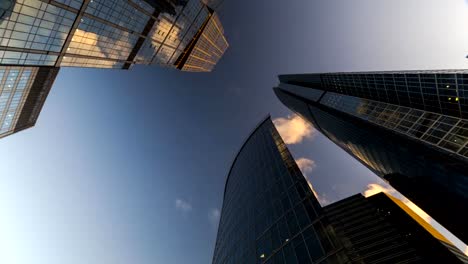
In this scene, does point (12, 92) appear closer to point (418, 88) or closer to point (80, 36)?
point (80, 36)

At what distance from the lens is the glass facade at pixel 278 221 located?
2803 cm

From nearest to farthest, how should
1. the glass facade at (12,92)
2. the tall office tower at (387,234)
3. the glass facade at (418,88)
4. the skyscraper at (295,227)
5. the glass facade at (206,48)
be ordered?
the skyscraper at (295,227)
the tall office tower at (387,234)
the glass facade at (418,88)
the glass facade at (12,92)
the glass facade at (206,48)

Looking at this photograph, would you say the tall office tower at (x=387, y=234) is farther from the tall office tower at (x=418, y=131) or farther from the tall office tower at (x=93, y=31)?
the tall office tower at (x=93, y=31)

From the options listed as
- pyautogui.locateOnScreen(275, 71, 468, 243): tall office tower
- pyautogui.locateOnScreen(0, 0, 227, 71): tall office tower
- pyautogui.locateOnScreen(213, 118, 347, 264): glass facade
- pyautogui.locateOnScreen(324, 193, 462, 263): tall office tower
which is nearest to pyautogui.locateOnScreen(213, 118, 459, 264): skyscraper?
pyautogui.locateOnScreen(213, 118, 347, 264): glass facade

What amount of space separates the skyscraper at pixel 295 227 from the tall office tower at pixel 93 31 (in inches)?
1810

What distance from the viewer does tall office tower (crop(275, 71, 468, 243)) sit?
56719 mm

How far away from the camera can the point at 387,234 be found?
5269cm

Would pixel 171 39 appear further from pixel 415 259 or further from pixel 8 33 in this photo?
pixel 415 259

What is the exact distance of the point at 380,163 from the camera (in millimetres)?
92250

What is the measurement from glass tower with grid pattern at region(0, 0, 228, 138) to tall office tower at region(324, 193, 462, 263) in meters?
55.3

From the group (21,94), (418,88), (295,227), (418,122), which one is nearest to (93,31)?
(21,94)

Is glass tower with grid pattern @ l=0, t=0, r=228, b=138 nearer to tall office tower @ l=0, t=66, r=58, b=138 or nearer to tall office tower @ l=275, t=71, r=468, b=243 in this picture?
tall office tower @ l=0, t=66, r=58, b=138

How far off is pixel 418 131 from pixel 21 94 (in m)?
118

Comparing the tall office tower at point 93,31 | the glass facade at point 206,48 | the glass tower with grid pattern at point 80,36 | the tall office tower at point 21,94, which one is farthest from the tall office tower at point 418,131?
the tall office tower at point 21,94
